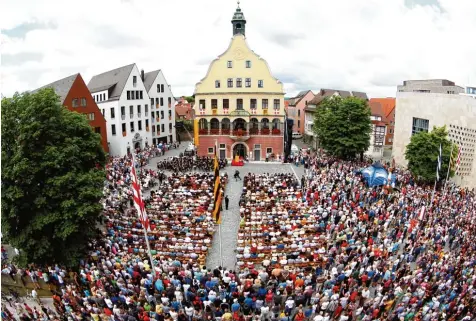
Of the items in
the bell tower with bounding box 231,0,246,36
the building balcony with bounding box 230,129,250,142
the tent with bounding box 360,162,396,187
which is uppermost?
the bell tower with bounding box 231,0,246,36

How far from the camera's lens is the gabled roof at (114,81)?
50447mm

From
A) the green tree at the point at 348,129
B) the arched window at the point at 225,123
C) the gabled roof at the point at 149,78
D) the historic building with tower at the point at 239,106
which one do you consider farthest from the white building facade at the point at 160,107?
the green tree at the point at 348,129

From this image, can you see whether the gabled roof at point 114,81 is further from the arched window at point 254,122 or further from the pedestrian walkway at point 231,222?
the pedestrian walkway at point 231,222

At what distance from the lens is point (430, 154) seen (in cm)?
3619

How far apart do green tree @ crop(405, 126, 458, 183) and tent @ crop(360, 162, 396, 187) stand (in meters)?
6.21

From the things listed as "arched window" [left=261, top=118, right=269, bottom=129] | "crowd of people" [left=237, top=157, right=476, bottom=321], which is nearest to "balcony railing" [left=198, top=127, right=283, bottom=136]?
"arched window" [left=261, top=118, right=269, bottom=129]

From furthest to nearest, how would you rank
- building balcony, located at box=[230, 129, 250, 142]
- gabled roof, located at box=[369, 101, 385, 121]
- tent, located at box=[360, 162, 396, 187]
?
gabled roof, located at box=[369, 101, 385, 121], building balcony, located at box=[230, 129, 250, 142], tent, located at box=[360, 162, 396, 187]

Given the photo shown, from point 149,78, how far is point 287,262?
4838 centimetres

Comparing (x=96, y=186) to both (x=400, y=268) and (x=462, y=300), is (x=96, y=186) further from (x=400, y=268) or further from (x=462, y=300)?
(x=462, y=300)

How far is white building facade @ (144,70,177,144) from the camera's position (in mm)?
58763

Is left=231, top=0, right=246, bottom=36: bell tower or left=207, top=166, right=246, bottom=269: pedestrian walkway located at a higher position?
left=231, top=0, right=246, bottom=36: bell tower

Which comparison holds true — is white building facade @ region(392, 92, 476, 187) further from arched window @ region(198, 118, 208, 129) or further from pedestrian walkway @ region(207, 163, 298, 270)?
arched window @ region(198, 118, 208, 129)

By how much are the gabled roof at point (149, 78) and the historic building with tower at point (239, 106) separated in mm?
15007

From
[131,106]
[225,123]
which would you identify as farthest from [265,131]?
[131,106]
